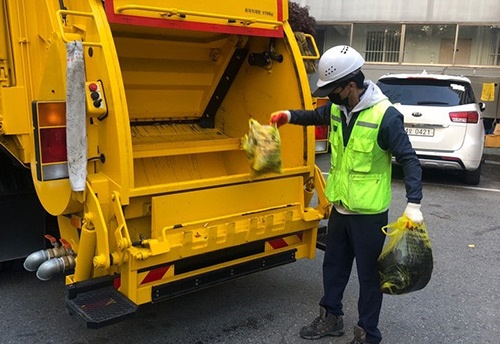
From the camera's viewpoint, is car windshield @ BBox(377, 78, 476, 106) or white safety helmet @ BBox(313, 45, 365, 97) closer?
white safety helmet @ BBox(313, 45, 365, 97)

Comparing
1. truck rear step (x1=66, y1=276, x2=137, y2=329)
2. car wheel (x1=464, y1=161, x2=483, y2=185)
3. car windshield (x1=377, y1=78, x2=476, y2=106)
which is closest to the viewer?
truck rear step (x1=66, y1=276, x2=137, y2=329)

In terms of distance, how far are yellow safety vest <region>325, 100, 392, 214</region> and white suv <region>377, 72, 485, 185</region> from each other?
15.6ft

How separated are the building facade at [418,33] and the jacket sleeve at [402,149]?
1225 centimetres

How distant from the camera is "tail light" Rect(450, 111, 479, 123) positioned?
286 inches

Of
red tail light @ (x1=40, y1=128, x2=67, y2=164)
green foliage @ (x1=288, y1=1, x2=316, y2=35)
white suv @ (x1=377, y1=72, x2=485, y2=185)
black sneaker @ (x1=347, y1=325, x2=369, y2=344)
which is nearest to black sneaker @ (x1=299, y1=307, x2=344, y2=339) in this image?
black sneaker @ (x1=347, y1=325, x2=369, y2=344)

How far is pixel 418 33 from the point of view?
15055mm

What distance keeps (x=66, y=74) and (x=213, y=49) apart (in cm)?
148

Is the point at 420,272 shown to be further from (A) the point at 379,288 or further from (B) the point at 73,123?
(B) the point at 73,123

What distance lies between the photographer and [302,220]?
3512mm

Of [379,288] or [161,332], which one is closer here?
[379,288]

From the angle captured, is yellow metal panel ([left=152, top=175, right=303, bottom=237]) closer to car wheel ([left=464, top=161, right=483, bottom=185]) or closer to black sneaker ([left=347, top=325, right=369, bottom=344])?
black sneaker ([left=347, top=325, right=369, bottom=344])

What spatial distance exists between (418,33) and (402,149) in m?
13.5

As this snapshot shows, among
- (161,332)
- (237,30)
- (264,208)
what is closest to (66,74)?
(237,30)

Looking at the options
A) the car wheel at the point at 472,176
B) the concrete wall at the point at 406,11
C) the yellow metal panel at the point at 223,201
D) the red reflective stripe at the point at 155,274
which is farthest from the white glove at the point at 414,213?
the concrete wall at the point at 406,11
